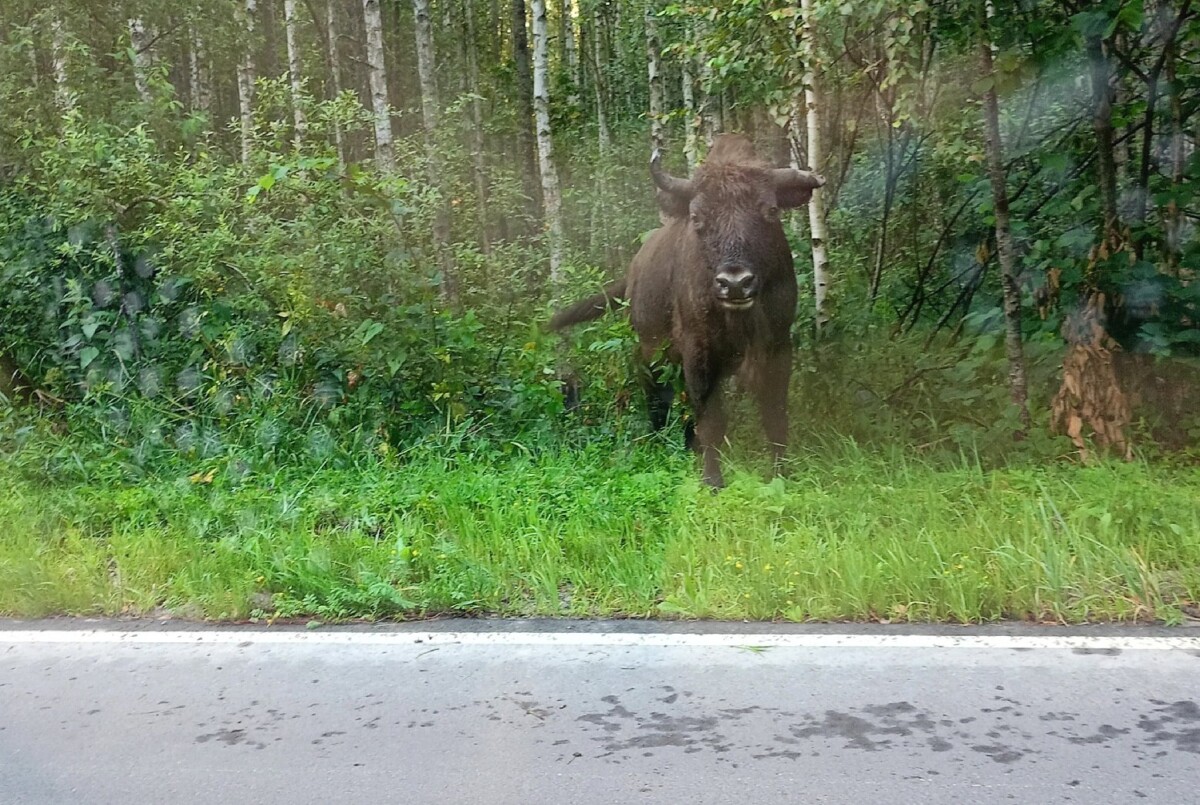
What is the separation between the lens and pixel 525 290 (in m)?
11.2

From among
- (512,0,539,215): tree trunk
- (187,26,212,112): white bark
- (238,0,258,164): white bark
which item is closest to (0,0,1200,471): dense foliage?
(187,26,212,112): white bark

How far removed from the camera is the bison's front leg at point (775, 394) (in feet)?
24.6

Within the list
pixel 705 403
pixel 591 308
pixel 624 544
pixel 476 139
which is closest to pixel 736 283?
pixel 705 403

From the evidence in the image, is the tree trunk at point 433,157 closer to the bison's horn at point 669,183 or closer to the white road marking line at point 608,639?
the bison's horn at point 669,183

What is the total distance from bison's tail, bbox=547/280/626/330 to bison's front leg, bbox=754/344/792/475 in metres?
2.36

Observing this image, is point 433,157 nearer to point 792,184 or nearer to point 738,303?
point 792,184

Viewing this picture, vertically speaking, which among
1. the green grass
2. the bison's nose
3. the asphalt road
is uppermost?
the bison's nose

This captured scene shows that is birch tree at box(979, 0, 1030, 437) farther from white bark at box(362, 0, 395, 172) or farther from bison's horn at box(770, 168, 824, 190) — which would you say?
white bark at box(362, 0, 395, 172)

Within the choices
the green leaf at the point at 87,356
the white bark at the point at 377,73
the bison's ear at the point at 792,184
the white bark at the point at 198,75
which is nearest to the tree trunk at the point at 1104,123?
the bison's ear at the point at 792,184

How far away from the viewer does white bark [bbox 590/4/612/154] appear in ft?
60.2

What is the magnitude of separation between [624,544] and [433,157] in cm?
580

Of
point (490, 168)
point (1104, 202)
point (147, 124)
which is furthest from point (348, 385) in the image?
point (490, 168)

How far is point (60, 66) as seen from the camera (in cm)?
1094

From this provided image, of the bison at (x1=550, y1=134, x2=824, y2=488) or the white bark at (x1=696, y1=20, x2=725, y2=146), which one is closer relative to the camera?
the bison at (x1=550, y1=134, x2=824, y2=488)
